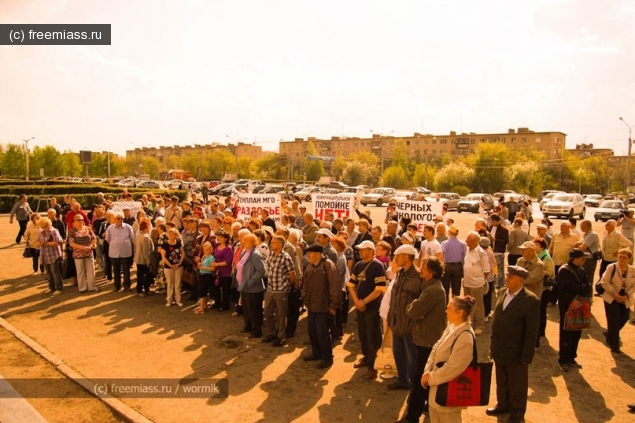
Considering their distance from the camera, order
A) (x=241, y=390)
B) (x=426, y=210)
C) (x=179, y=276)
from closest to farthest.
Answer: (x=241, y=390) → (x=179, y=276) → (x=426, y=210)

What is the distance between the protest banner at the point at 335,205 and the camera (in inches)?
533

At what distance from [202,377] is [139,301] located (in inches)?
179

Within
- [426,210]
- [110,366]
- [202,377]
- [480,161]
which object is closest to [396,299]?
[202,377]

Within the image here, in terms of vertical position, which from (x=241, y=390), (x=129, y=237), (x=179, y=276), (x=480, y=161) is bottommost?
(x=241, y=390)

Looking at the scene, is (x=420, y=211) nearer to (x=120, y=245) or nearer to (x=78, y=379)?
(x=120, y=245)

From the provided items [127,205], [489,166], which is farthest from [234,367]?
[489,166]

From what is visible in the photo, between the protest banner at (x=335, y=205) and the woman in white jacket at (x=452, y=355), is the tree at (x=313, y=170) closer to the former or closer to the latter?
the protest banner at (x=335, y=205)

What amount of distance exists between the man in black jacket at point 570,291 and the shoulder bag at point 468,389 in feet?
11.0

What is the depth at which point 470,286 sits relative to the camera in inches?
335

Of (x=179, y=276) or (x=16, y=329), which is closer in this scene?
(x=16, y=329)

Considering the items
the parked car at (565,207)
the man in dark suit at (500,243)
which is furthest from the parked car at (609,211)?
the man in dark suit at (500,243)

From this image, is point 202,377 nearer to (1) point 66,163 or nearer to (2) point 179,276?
(2) point 179,276

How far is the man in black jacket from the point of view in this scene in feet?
22.9

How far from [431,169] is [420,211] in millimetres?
75406
